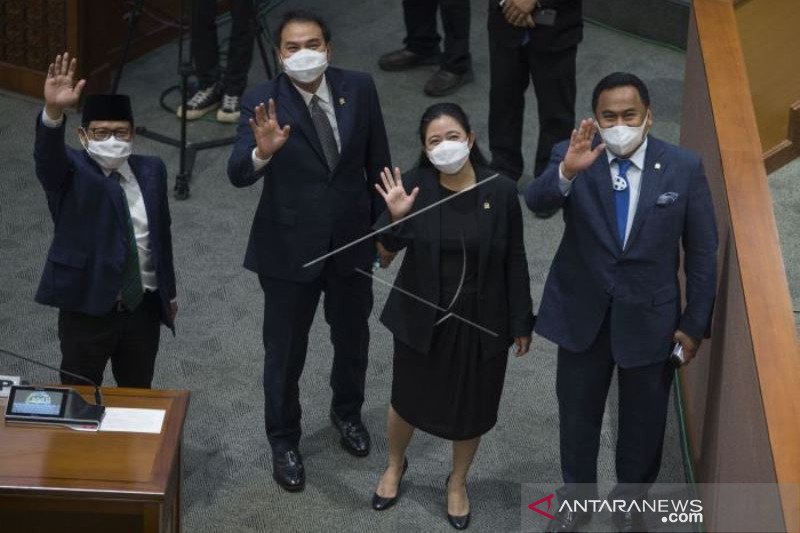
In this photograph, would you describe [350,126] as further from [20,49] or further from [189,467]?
[20,49]

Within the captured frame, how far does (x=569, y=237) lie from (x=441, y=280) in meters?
0.36

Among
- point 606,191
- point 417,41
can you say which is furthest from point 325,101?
point 417,41

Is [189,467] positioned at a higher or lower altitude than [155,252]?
lower

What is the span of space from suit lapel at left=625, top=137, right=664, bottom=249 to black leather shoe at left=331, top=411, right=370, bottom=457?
47.6 inches

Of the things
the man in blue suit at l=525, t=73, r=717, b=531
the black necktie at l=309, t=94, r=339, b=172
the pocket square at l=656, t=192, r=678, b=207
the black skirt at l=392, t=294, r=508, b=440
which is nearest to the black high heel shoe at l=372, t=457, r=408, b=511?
the black skirt at l=392, t=294, r=508, b=440

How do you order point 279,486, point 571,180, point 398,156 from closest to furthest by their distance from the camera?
point 571,180, point 279,486, point 398,156

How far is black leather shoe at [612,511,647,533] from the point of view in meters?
3.45

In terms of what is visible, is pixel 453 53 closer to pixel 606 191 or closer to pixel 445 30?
pixel 445 30

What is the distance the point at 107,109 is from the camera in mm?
4262

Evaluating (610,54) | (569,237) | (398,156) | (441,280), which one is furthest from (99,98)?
(610,54)

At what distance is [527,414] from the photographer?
5.22 meters

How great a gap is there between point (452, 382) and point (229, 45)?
276cm

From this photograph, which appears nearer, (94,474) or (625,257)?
(94,474)

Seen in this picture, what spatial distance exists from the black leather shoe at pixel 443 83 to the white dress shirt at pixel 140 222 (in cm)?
288
